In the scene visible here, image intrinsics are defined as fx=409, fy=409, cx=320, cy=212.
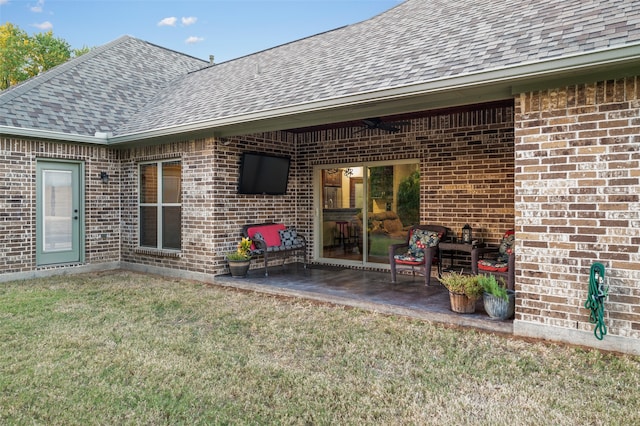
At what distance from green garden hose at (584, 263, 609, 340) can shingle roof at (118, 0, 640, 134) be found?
1926 millimetres

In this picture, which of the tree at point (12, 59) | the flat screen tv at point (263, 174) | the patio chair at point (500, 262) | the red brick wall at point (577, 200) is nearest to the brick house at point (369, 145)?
the red brick wall at point (577, 200)

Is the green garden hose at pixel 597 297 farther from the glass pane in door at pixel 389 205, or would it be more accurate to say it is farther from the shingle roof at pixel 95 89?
the shingle roof at pixel 95 89

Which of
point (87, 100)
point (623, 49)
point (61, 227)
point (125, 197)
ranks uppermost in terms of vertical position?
point (87, 100)

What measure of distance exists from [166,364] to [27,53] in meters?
27.7

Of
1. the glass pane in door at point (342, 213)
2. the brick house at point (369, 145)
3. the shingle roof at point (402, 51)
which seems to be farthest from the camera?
the glass pane in door at point (342, 213)

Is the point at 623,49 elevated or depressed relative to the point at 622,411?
elevated

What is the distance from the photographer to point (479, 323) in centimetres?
431

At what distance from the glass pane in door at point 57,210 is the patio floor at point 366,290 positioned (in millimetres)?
3321

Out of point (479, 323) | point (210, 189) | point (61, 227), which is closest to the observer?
point (479, 323)

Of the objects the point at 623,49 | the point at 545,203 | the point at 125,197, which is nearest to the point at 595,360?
the point at 545,203

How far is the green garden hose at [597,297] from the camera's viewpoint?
3.54m

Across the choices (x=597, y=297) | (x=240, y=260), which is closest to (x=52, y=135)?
(x=240, y=260)

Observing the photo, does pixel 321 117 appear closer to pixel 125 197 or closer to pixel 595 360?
pixel 595 360

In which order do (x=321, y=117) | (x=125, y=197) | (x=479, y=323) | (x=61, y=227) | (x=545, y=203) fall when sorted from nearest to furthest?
(x=545, y=203), (x=479, y=323), (x=321, y=117), (x=61, y=227), (x=125, y=197)
